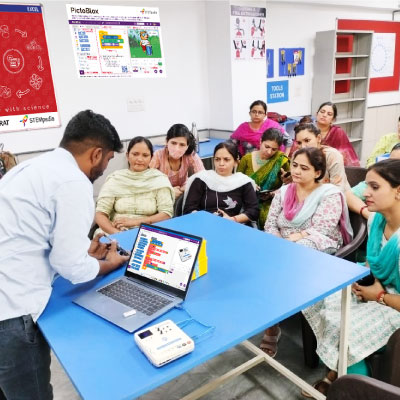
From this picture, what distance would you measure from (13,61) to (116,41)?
42.4 inches

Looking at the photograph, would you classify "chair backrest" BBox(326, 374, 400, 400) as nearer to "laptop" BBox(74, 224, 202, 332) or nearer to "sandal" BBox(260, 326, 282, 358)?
"laptop" BBox(74, 224, 202, 332)

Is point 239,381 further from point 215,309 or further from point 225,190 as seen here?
point 225,190

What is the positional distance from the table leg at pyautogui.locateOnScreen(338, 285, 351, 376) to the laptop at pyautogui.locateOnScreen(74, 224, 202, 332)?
619mm

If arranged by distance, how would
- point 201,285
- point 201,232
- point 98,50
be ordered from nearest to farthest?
point 201,285 < point 201,232 < point 98,50

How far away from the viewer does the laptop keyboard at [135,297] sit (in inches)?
45.7

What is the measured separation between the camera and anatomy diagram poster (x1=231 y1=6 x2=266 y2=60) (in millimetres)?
4219

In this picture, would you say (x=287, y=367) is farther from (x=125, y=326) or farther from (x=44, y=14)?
(x=44, y=14)

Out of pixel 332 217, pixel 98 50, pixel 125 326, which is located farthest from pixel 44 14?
pixel 125 326

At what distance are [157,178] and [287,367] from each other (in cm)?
144

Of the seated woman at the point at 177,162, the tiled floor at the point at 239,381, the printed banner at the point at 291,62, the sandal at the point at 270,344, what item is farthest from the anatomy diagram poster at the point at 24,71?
the printed banner at the point at 291,62

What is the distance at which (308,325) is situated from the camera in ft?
5.84

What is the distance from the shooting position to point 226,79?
442 centimetres

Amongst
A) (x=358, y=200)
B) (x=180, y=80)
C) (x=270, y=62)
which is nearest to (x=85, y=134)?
(x=358, y=200)

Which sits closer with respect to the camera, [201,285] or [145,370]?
[145,370]
